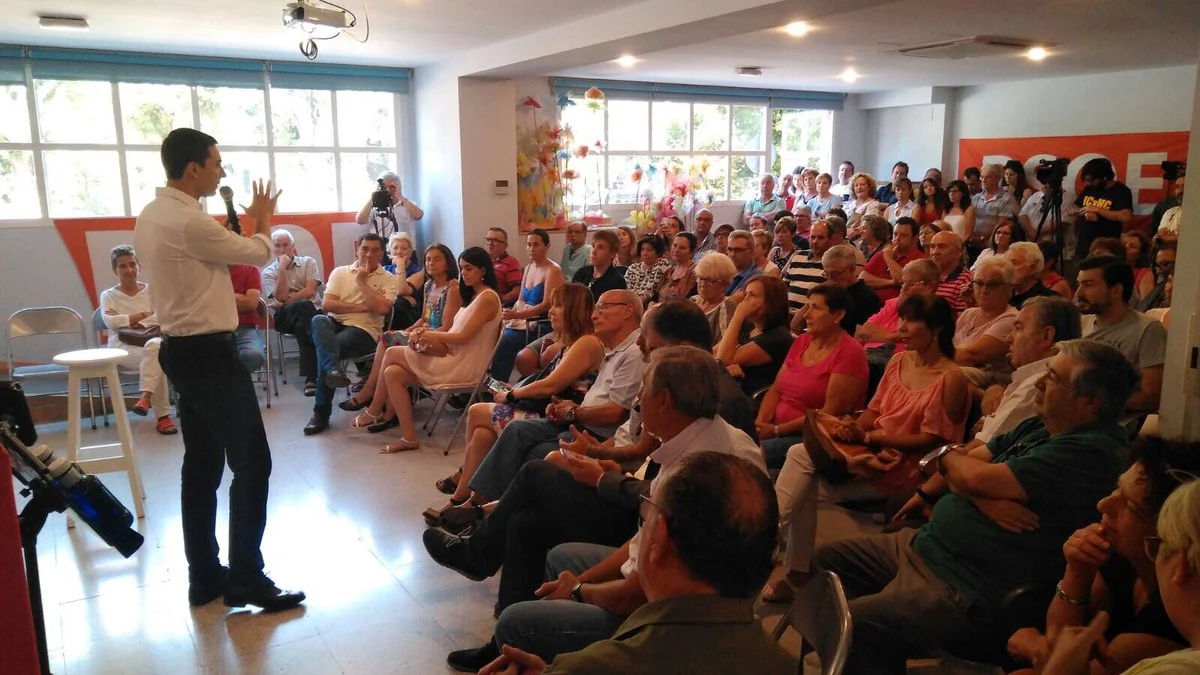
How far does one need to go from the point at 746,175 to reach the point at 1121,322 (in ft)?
26.4

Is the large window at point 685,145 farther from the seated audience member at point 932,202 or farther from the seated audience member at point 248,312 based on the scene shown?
the seated audience member at point 248,312

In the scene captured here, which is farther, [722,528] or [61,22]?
[61,22]

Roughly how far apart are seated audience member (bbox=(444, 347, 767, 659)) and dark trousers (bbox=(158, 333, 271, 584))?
3.96 ft

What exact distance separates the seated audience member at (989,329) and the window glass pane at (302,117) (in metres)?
6.10

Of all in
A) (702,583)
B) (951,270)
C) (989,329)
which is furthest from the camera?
(951,270)

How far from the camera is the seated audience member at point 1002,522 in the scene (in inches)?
73.2

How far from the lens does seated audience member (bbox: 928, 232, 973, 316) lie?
4141mm

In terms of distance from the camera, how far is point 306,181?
7.55 metres

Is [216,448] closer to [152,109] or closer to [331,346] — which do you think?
[331,346]

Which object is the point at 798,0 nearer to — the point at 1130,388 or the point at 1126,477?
the point at 1130,388

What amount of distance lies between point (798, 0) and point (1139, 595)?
3.27m

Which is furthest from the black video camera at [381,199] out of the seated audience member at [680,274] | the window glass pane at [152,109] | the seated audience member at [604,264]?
the seated audience member at [680,274]

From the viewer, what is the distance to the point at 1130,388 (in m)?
1.86

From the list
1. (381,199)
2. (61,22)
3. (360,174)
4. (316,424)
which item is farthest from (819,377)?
(360,174)
